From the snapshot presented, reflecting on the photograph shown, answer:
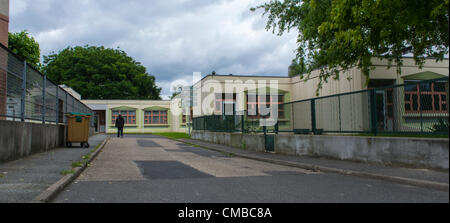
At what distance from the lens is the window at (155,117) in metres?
51.6

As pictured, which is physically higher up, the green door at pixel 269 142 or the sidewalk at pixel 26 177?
the green door at pixel 269 142

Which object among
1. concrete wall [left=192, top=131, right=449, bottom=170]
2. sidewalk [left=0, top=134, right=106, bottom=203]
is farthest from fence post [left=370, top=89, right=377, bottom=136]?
sidewalk [left=0, top=134, right=106, bottom=203]

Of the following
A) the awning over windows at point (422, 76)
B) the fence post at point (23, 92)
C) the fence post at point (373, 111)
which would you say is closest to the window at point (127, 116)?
the awning over windows at point (422, 76)

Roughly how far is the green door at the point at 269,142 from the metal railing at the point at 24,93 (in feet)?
28.3

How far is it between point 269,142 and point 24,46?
74.6ft

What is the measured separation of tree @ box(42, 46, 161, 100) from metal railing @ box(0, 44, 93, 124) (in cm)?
4417

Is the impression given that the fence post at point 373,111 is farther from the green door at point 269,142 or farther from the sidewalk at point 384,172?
the green door at point 269,142

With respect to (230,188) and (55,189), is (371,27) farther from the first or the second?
(55,189)

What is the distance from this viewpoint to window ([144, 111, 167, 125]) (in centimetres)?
5161
